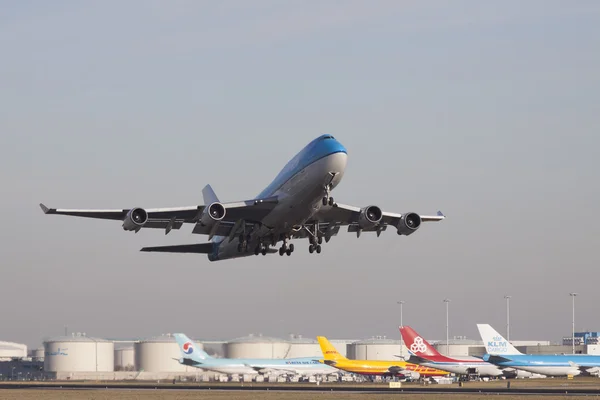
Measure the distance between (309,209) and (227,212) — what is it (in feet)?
23.1

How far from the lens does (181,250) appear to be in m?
75.9

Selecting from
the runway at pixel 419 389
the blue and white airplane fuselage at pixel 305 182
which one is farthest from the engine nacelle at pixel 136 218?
the runway at pixel 419 389

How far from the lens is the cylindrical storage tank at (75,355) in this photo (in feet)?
525

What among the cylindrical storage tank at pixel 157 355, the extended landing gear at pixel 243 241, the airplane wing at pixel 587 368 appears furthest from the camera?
the cylindrical storage tank at pixel 157 355

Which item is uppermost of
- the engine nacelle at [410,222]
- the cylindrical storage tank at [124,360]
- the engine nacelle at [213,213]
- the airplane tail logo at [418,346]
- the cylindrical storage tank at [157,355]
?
the engine nacelle at [213,213]

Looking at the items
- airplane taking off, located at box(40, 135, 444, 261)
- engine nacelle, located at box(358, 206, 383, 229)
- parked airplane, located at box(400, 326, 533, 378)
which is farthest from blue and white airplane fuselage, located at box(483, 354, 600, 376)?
engine nacelle, located at box(358, 206, 383, 229)

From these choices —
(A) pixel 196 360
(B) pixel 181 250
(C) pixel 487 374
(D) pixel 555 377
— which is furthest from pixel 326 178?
(A) pixel 196 360

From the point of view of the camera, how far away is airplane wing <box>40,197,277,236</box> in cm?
5978

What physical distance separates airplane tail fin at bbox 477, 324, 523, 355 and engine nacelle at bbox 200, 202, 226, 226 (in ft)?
232

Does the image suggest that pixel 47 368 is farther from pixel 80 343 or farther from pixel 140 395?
pixel 140 395

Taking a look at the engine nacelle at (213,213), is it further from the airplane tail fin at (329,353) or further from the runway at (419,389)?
the airplane tail fin at (329,353)

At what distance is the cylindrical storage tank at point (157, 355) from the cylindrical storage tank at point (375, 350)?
3033 cm

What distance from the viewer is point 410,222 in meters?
65.4

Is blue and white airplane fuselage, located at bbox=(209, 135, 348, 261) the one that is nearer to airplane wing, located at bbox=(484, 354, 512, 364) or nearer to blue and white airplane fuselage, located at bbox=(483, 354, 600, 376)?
airplane wing, located at bbox=(484, 354, 512, 364)
